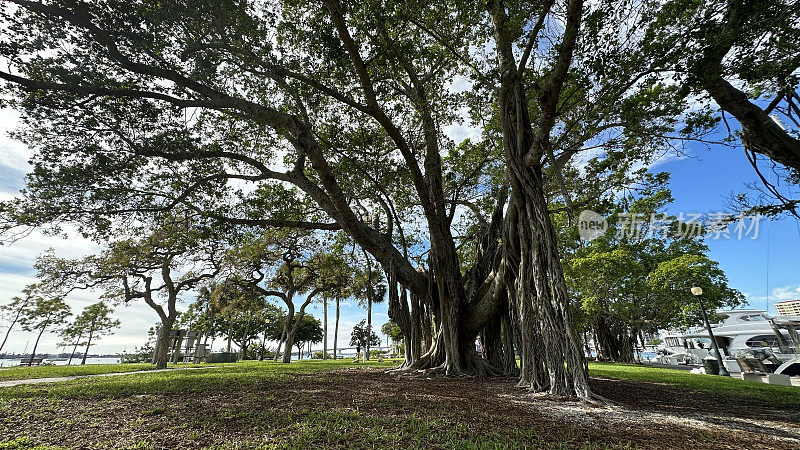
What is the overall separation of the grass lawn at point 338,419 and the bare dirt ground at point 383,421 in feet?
0.03

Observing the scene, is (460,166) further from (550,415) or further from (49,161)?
(49,161)

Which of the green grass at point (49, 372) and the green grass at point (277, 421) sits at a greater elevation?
the green grass at point (49, 372)

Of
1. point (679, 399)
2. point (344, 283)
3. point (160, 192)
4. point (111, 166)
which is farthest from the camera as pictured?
point (344, 283)

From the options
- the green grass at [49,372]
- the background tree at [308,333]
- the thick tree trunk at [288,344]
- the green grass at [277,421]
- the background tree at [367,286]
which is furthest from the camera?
the background tree at [308,333]

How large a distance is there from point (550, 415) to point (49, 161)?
783cm

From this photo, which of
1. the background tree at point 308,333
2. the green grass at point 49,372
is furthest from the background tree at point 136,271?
the background tree at point 308,333

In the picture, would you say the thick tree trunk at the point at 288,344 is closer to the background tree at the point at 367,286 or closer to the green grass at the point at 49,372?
the background tree at the point at 367,286

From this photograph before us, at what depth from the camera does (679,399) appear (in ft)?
15.9

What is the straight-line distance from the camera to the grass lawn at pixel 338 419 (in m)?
2.59

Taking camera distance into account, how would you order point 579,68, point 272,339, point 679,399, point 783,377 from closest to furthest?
point 679,399 → point 579,68 → point 783,377 → point 272,339

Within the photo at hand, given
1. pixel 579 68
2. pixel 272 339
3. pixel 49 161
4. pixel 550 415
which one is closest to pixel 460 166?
pixel 579 68

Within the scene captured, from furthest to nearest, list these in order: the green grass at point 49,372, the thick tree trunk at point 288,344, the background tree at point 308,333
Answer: the background tree at point 308,333 < the thick tree trunk at point 288,344 < the green grass at point 49,372

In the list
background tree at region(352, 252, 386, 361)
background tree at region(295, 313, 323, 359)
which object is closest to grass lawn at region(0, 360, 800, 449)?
background tree at region(352, 252, 386, 361)

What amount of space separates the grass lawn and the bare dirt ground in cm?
1
